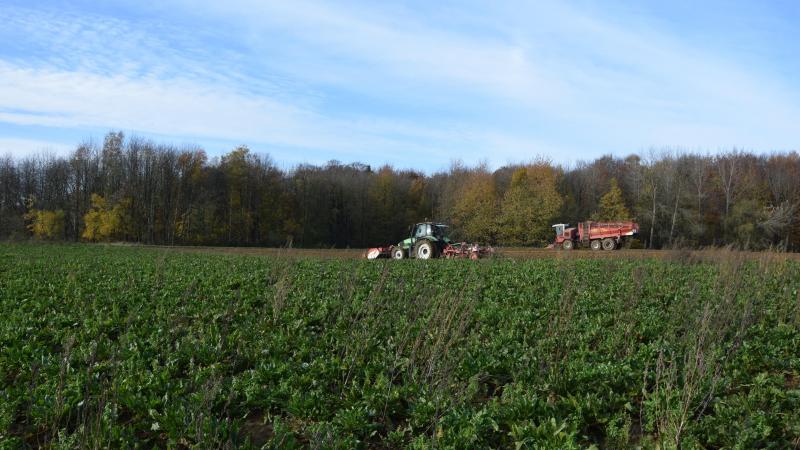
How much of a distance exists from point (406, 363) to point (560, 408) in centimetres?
188

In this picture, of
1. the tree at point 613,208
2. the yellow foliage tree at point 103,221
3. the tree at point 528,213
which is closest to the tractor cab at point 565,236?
the tree at point 528,213

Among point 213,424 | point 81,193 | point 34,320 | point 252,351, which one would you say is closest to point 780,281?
point 252,351

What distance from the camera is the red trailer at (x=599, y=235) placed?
121 ft

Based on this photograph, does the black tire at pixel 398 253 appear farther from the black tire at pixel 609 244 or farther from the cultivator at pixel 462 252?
the black tire at pixel 609 244

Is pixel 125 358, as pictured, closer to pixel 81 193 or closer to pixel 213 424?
pixel 213 424

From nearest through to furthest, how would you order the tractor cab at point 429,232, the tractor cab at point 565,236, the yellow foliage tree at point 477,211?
1. the tractor cab at point 429,232
2. the tractor cab at point 565,236
3. the yellow foliage tree at point 477,211

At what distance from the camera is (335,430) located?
5254 mm

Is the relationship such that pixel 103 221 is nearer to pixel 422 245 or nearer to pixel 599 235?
pixel 422 245

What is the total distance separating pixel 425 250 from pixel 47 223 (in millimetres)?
47064

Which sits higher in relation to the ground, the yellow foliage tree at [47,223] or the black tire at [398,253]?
the yellow foliage tree at [47,223]

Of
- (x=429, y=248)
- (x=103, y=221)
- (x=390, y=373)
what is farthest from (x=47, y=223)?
(x=390, y=373)

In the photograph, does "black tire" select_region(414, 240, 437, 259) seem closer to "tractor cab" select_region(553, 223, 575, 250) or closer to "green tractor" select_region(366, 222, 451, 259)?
"green tractor" select_region(366, 222, 451, 259)

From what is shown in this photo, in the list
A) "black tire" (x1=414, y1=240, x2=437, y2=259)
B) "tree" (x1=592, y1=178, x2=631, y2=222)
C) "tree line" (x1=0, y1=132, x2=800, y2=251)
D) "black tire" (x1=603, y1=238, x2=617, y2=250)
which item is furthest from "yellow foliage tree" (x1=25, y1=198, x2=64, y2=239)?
"tree" (x1=592, y1=178, x2=631, y2=222)

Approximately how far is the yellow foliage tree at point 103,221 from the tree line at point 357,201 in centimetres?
13
